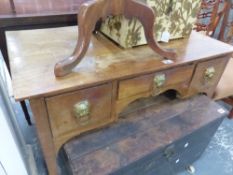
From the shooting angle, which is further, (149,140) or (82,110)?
Result: (149,140)

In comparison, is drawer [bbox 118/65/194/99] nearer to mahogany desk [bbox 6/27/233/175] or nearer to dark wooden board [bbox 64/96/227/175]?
mahogany desk [bbox 6/27/233/175]

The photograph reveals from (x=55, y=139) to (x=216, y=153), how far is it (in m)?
1.11

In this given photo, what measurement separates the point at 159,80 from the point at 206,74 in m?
0.30

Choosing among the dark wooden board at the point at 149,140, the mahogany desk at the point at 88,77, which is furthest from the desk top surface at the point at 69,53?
the dark wooden board at the point at 149,140

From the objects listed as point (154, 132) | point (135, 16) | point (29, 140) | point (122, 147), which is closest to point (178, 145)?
point (154, 132)

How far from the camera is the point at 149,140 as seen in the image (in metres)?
0.74

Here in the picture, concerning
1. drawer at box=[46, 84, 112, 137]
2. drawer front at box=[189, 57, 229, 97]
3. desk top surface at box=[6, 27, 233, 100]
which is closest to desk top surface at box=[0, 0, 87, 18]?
desk top surface at box=[6, 27, 233, 100]

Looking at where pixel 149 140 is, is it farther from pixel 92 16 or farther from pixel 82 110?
pixel 92 16

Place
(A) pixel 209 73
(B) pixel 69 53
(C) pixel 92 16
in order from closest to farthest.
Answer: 1. (C) pixel 92 16
2. (B) pixel 69 53
3. (A) pixel 209 73

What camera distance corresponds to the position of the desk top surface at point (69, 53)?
558mm

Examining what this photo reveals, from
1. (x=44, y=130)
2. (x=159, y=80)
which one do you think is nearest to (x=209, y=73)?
(x=159, y=80)

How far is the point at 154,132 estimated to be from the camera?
77 cm

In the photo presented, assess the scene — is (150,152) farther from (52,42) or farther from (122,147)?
(52,42)

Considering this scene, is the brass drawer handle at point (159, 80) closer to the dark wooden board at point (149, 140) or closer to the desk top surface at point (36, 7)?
the dark wooden board at point (149, 140)
